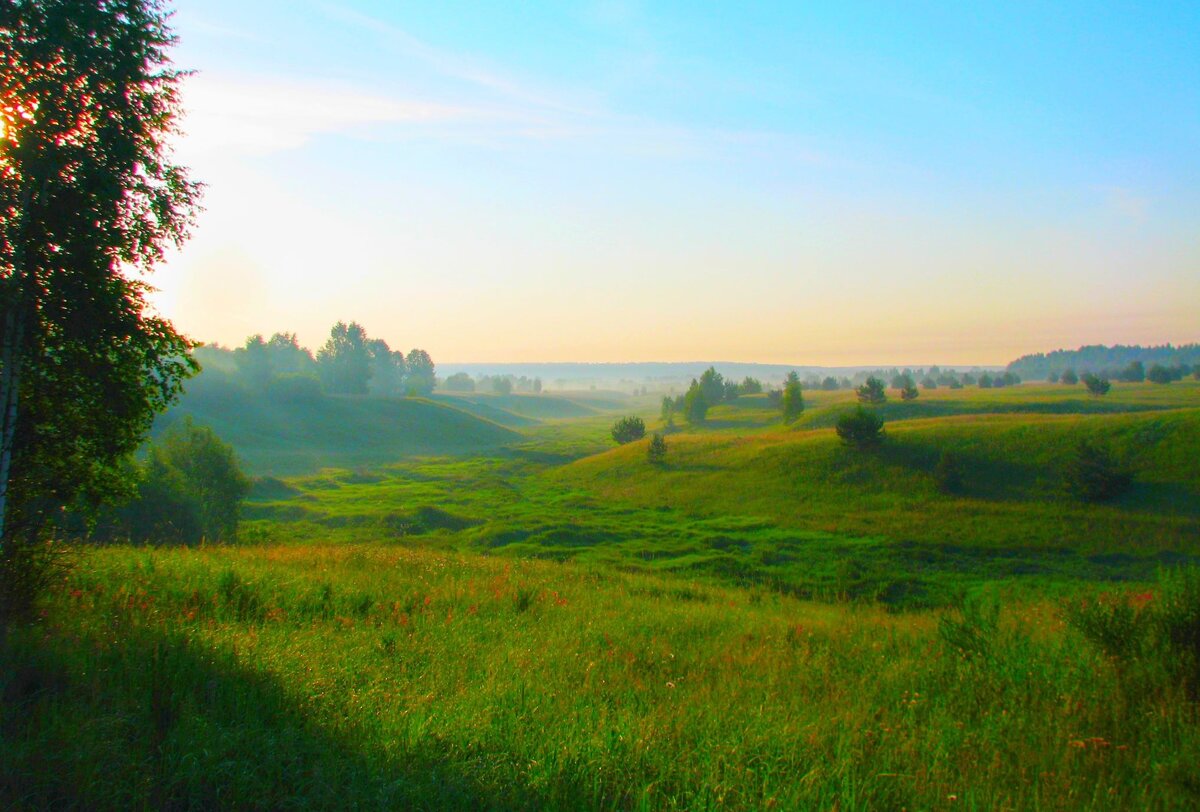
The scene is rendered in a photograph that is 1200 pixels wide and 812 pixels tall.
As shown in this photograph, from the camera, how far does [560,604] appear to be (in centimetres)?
1163

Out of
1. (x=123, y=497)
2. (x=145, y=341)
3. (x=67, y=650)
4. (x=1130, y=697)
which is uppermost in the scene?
(x=145, y=341)

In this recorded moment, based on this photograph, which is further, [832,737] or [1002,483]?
[1002,483]

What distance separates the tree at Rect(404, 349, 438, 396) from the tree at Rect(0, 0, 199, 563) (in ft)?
581

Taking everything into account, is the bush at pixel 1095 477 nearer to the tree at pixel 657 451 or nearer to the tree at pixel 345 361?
the tree at pixel 657 451

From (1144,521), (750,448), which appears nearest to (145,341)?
(1144,521)

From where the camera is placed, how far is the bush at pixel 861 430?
46.5 meters

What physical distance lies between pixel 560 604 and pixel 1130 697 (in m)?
8.00

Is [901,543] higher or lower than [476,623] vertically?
lower

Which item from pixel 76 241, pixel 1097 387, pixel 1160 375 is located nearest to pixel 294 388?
pixel 76 241

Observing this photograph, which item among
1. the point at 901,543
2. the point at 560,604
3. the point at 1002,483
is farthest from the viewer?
the point at 1002,483

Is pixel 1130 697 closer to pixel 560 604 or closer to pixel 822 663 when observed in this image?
pixel 822 663

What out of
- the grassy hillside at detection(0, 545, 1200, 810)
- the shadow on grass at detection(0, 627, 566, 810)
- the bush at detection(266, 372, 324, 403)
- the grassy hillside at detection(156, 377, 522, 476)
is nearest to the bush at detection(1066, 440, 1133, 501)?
the grassy hillside at detection(0, 545, 1200, 810)

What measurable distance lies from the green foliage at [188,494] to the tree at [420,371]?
6020 inches

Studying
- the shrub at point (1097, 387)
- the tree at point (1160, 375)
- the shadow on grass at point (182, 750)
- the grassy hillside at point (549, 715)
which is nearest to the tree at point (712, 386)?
the shrub at point (1097, 387)
